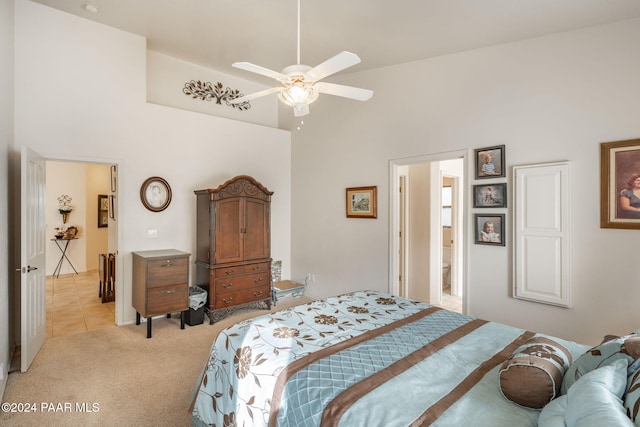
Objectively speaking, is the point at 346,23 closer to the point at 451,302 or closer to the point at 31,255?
the point at 31,255

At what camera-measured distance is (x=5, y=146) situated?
274 cm

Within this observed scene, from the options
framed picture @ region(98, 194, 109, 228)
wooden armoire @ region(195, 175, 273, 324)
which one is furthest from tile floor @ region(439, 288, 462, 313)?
framed picture @ region(98, 194, 109, 228)

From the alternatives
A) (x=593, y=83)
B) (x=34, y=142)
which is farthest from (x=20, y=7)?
(x=593, y=83)

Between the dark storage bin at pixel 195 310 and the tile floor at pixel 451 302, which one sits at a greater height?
the dark storage bin at pixel 195 310

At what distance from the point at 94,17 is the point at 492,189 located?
4682 millimetres

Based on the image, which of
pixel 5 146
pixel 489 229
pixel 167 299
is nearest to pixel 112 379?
pixel 167 299

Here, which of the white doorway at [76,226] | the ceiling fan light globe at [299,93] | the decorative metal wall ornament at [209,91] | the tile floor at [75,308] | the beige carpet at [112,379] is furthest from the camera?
the white doorway at [76,226]

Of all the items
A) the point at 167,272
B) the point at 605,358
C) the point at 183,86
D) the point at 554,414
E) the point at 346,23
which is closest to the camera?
the point at 554,414

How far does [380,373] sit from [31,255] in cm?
326

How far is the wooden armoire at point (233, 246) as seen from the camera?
4094 millimetres

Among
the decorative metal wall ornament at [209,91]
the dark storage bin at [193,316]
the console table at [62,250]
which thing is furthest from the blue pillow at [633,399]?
the console table at [62,250]

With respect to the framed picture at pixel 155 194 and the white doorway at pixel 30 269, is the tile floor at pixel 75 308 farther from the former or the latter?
the framed picture at pixel 155 194

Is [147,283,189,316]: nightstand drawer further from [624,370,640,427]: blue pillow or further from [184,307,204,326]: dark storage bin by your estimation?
[624,370,640,427]: blue pillow

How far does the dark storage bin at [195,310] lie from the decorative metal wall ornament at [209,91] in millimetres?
2799
